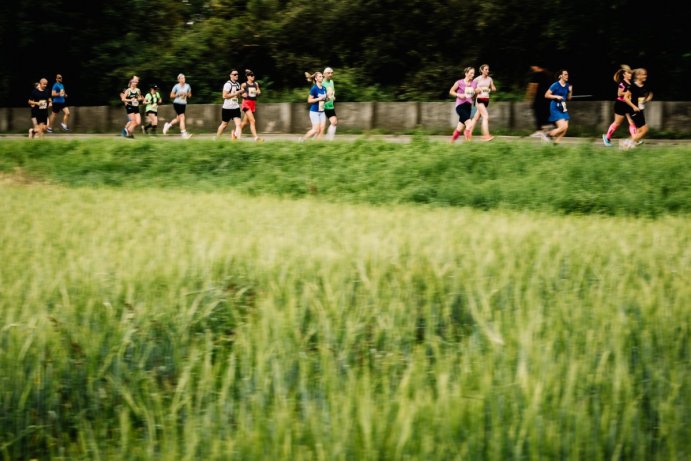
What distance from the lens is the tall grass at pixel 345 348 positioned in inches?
151

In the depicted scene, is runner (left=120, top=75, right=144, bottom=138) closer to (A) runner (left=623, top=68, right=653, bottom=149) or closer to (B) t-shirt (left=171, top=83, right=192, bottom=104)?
(B) t-shirt (left=171, top=83, right=192, bottom=104)

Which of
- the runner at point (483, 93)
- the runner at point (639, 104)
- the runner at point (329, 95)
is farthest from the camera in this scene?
the runner at point (329, 95)

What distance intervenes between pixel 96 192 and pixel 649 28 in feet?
50.1

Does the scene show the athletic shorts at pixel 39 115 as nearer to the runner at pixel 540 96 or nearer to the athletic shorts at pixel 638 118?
the runner at pixel 540 96

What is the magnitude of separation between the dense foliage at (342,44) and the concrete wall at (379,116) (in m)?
1.58

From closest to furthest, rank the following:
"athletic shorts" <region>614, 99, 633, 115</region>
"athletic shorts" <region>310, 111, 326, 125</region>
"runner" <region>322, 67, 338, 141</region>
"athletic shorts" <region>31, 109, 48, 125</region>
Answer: "athletic shorts" <region>614, 99, 633, 115</region>
"runner" <region>322, 67, 338, 141</region>
"athletic shorts" <region>310, 111, 326, 125</region>
"athletic shorts" <region>31, 109, 48, 125</region>

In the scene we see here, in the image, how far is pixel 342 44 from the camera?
3108 cm

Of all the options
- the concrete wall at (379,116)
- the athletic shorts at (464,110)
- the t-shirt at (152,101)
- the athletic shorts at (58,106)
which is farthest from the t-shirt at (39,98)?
the athletic shorts at (464,110)

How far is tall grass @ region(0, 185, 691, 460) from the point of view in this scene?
3.84 m

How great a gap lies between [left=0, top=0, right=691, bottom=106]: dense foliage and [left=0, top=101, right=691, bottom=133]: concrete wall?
1577 millimetres

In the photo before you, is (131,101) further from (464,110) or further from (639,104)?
(639,104)

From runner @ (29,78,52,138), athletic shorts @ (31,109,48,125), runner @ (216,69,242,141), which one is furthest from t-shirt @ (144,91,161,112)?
runner @ (216,69,242,141)

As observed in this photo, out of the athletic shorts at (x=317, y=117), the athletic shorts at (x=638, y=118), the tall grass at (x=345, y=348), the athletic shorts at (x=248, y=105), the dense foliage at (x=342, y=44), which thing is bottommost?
the tall grass at (x=345, y=348)

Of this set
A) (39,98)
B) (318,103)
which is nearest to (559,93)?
(318,103)
